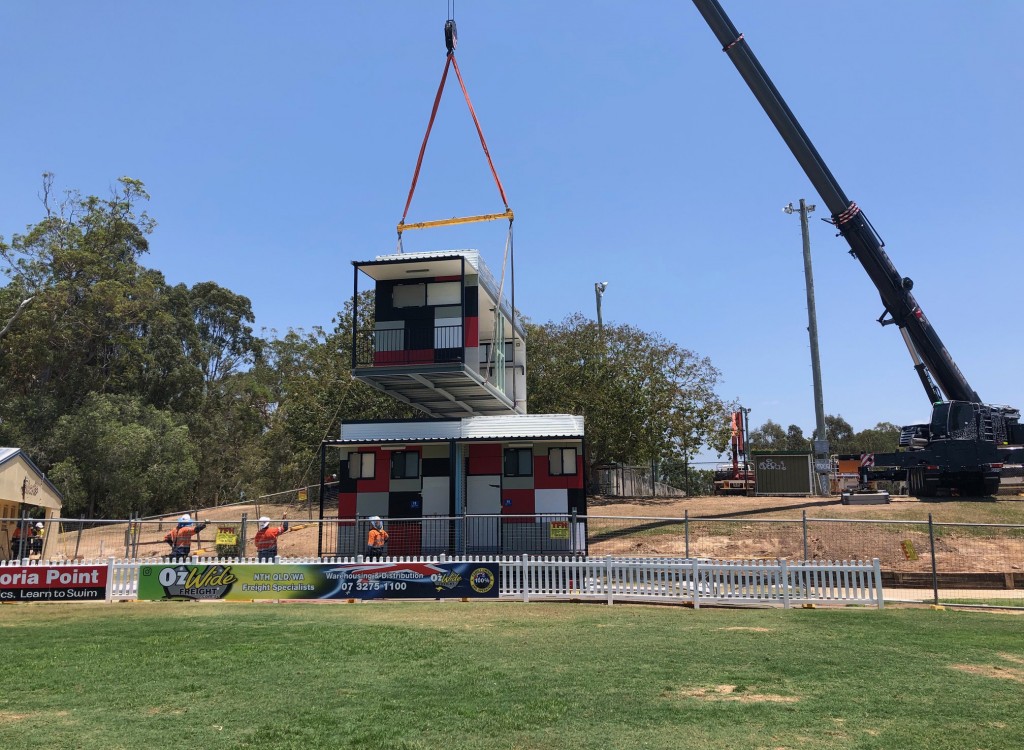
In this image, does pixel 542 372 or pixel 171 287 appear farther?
pixel 171 287

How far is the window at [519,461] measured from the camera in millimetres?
25000

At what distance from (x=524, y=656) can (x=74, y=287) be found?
47.7 meters

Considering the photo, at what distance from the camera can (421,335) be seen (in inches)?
995

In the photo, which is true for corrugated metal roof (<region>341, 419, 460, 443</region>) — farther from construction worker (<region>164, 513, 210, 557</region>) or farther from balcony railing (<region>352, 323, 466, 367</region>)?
construction worker (<region>164, 513, 210, 557</region>)

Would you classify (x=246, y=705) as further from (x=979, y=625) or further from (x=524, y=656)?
(x=979, y=625)

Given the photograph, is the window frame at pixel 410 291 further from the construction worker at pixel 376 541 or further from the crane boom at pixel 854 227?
the crane boom at pixel 854 227

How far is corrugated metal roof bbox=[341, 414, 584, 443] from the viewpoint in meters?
24.3

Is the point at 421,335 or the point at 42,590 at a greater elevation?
the point at 421,335

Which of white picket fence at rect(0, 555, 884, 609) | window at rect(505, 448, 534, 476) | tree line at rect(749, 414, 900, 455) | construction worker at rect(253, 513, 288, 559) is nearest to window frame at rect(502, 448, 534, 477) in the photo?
window at rect(505, 448, 534, 476)

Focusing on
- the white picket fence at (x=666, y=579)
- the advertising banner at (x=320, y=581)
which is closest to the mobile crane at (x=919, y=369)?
the white picket fence at (x=666, y=579)

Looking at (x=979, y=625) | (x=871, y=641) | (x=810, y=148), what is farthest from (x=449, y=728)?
(x=810, y=148)

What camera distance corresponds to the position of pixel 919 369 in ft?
107

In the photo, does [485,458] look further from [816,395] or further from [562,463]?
[816,395]

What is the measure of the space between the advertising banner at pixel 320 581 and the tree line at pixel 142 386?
22.9 m
